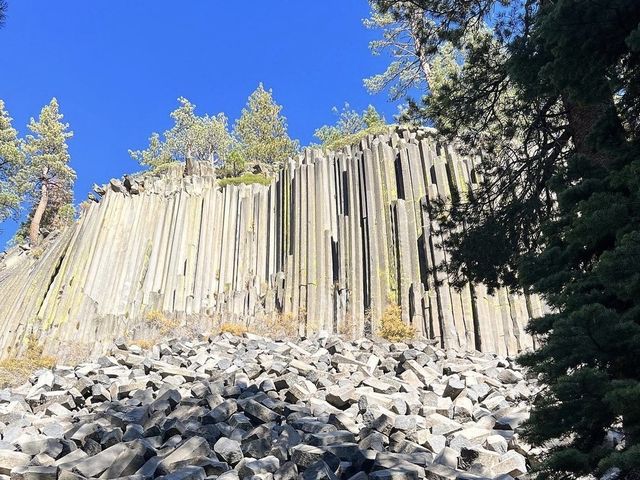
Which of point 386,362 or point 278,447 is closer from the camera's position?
point 278,447

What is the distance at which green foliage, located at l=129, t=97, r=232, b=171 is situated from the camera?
41.8 m

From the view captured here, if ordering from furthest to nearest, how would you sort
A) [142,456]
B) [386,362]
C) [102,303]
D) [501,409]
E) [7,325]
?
[7,325], [102,303], [386,362], [501,409], [142,456]

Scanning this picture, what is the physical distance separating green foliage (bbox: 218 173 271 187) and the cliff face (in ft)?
5.30

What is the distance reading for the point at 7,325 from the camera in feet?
61.7

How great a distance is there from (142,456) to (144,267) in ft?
45.4

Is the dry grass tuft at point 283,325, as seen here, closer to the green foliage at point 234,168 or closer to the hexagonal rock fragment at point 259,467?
the hexagonal rock fragment at point 259,467

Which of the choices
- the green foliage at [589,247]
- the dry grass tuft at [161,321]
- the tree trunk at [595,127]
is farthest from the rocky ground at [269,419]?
the dry grass tuft at [161,321]

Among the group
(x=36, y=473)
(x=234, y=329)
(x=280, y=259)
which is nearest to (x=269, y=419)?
(x=36, y=473)

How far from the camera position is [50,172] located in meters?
35.2

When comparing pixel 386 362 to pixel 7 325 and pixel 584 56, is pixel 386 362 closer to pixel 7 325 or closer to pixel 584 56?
pixel 584 56

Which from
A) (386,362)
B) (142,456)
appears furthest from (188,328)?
(142,456)

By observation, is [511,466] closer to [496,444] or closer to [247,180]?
[496,444]

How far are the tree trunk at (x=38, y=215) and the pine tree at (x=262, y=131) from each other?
13380 millimetres

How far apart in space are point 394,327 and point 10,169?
31.5m
